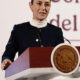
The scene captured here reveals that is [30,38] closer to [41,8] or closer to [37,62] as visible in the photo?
[41,8]

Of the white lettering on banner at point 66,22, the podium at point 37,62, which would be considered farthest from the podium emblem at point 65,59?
the white lettering on banner at point 66,22

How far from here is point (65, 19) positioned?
182 cm

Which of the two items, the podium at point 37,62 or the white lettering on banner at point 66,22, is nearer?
the podium at point 37,62

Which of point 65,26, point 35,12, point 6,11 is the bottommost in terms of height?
point 65,26

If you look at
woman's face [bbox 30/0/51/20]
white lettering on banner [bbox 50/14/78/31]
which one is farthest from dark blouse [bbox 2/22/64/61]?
white lettering on banner [bbox 50/14/78/31]

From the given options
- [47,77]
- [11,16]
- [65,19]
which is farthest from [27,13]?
[47,77]

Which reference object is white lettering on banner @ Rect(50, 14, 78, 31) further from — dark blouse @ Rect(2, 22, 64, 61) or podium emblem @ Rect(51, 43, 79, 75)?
podium emblem @ Rect(51, 43, 79, 75)

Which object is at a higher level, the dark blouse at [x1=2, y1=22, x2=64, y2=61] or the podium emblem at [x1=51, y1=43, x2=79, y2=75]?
the podium emblem at [x1=51, y1=43, x2=79, y2=75]

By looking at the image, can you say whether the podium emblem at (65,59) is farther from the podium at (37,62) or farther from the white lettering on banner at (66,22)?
the white lettering on banner at (66,22)

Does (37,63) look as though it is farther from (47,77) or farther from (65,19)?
(65,19)

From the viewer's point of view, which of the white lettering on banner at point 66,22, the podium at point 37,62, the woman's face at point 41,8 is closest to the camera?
the podium at point 37,62

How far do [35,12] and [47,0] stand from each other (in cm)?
8

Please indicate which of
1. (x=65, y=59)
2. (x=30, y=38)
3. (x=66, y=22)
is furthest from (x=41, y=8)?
(x=66, y=22)

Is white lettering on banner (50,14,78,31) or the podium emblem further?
white lettering on banner (50,14,78,31)
